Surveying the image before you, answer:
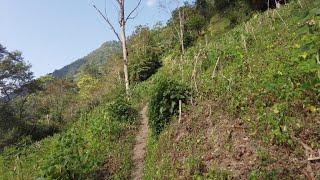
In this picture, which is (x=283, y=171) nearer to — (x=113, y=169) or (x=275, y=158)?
(x=275, y=158)

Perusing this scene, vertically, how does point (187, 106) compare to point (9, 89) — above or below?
below

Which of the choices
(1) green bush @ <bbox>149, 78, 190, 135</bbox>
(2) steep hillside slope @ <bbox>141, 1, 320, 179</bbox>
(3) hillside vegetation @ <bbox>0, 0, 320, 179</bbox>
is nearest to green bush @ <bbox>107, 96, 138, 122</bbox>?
(3) hillside vegetation @ <bbox>0, 0, 320, 179</bbox>

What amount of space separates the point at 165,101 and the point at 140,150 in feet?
6.50

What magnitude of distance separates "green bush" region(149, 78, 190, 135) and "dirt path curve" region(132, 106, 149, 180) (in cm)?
90

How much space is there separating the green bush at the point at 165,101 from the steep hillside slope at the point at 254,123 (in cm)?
7

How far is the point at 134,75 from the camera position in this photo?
32.3m

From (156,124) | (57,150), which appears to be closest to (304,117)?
(156,124)

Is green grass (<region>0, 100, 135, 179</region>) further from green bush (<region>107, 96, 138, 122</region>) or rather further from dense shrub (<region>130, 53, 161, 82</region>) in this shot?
dense shrub (<region>130, 53, 161, 82</region>)

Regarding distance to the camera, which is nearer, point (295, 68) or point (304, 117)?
point (304, 117)

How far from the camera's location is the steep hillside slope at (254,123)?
24.8 feet

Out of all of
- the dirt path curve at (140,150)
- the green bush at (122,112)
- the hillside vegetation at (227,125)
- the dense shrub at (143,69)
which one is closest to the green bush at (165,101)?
the hillside vegetation at (227,125)

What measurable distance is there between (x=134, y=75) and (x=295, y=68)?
75.4 feet

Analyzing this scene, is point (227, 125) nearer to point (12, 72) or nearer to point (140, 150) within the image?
point (140, 150)

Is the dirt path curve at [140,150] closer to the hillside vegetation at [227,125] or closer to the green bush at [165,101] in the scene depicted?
the hillside vegetation at [227,125]
